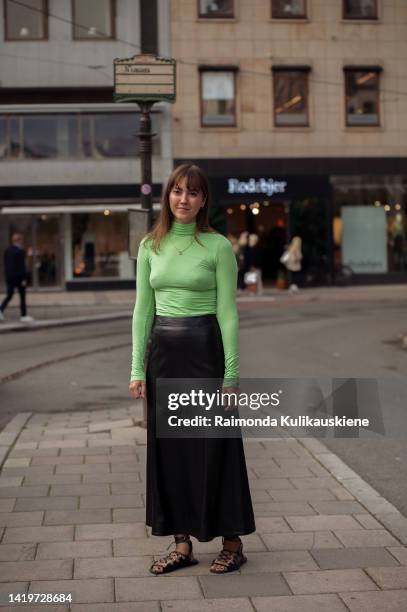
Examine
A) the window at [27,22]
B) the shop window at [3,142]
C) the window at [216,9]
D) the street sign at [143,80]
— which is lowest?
the street sign at [143,80]

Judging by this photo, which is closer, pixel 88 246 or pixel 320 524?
pixel 320 524

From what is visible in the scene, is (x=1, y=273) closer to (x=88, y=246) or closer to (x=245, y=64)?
(x=88, y=246)

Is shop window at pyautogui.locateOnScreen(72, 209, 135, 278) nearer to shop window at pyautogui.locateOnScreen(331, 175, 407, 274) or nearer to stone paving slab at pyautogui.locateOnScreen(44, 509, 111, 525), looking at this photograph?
shop window at pyautogui.locateOnScreen(331, 175, 407, 274)

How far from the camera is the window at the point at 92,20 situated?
101 feet

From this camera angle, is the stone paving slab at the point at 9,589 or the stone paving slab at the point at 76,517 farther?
the stone paving slab at the point at 76,517

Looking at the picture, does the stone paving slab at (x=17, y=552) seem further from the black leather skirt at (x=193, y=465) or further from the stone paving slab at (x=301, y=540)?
the stone paving slab at (x=301, y=540)

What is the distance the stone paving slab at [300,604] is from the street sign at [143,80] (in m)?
5.31

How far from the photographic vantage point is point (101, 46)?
30781 mm

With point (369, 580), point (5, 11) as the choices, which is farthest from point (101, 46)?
point (369, 580)

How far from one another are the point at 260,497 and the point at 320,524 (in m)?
0.67

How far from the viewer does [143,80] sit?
28.8ft

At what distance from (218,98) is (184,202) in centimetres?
2732

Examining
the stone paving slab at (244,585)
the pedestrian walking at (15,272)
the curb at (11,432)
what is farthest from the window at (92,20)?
the stone paving slab at (244,585)

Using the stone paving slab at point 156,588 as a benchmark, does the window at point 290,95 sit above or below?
above
